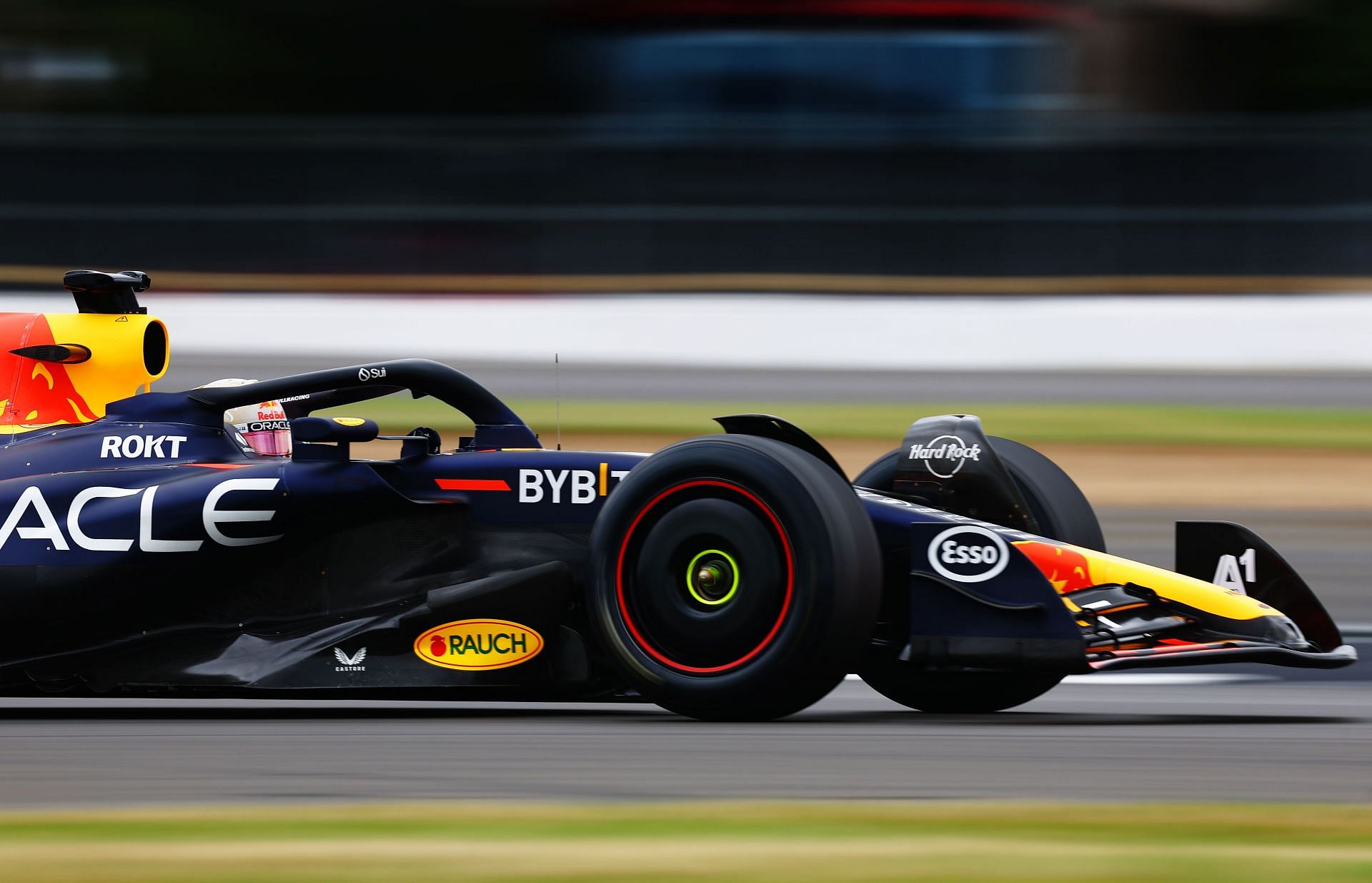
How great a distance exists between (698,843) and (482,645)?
1.92m

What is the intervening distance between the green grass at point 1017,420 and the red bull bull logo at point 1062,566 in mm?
8700

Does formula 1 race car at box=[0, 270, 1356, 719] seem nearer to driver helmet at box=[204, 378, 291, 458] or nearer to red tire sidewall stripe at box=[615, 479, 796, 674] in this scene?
red tire sidewall stripe at box=[615, 479, 796, 674]

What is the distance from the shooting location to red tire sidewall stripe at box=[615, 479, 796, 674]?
5031 mm

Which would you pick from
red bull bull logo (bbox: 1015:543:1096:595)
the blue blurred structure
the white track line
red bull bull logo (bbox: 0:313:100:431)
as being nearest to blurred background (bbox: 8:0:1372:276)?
the blue blurred structure

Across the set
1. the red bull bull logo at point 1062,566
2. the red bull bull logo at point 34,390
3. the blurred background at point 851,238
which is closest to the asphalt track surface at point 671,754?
the red bull bull logo at point 1062,566

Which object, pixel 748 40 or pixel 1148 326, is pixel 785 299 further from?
pixel 748 40

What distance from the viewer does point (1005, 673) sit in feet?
19.6

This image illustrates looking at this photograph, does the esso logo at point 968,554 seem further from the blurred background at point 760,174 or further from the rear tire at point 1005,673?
the blurred background at point 760,174

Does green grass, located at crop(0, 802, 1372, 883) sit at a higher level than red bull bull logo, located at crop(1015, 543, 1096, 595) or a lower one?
lower

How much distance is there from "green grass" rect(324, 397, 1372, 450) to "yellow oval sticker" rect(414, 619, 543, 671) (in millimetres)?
8638

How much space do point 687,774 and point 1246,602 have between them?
170cm

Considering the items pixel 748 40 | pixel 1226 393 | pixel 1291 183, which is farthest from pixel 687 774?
pixel 748 40

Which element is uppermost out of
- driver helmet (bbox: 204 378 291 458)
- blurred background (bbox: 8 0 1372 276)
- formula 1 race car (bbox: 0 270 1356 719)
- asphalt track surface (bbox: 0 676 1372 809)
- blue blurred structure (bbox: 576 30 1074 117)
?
blue blurred structure (bbox: 576 30 1074 117)

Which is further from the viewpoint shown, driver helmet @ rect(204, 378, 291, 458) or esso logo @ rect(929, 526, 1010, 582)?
driver helmet @ rect(204, 378, 291, 458)
